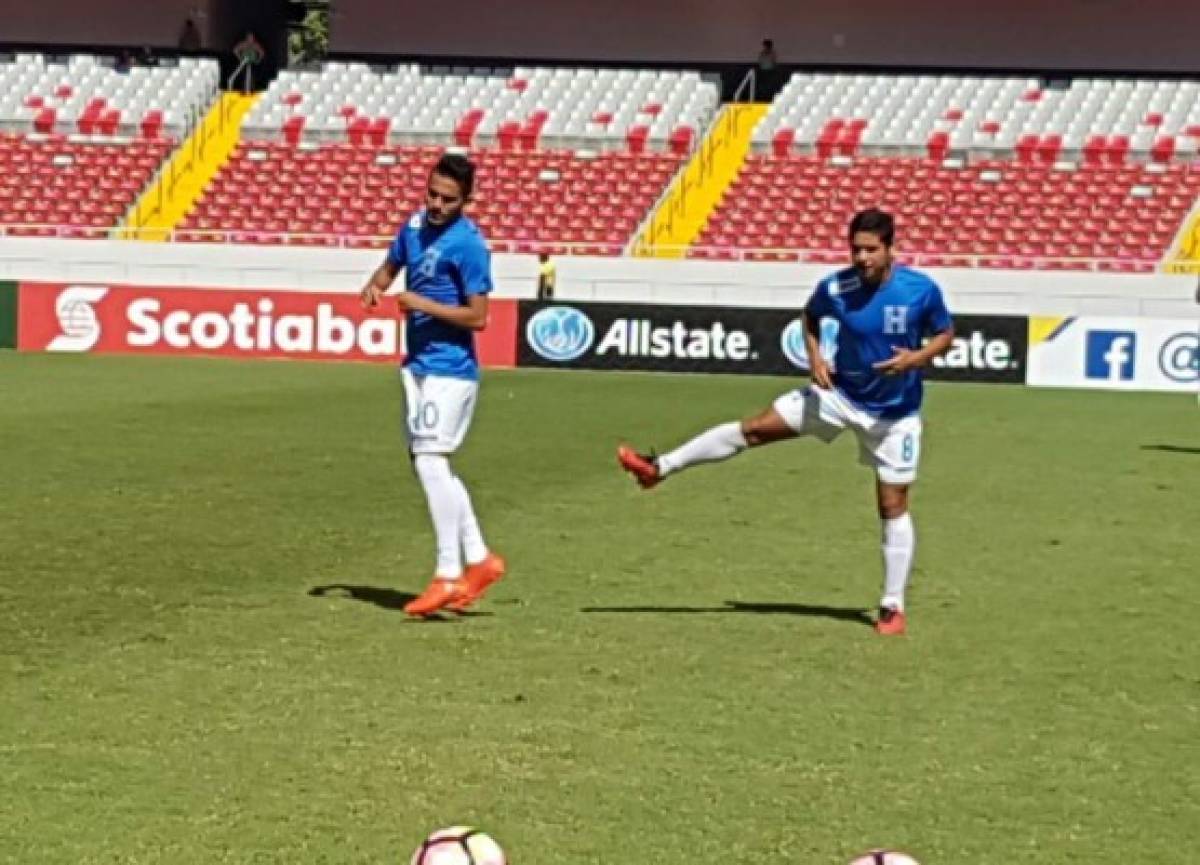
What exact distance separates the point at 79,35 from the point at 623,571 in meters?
42.0

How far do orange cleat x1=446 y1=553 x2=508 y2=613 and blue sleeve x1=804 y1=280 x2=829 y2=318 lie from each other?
182 centimetres

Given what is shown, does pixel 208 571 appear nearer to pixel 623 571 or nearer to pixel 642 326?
pixel 623 571

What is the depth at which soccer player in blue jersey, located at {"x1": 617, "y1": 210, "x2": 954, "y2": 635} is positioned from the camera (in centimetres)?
1005

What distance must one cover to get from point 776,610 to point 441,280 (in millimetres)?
2221

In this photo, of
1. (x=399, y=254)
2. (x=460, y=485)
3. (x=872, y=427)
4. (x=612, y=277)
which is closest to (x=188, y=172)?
(x=612, y=277)

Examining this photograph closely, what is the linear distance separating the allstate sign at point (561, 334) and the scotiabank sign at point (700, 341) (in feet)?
0.05

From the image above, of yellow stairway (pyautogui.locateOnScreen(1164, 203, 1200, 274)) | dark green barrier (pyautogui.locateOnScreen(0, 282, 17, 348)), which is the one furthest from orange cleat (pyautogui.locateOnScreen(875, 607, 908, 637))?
yellow stairway (pyautogui.locateOnScreen(1164, 203, 1200, 274))

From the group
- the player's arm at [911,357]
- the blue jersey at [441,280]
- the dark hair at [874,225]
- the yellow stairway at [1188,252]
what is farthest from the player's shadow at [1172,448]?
the yellow stairway at [1188,252]

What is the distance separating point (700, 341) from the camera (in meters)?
32.4

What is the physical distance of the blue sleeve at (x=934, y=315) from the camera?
1011 centimetres

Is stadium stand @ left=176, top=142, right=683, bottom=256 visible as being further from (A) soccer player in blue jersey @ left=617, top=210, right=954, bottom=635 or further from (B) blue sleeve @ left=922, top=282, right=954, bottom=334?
(B) blue sleeve @ left=922, top=282, right=954, bottom=334

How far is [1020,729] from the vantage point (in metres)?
7.86

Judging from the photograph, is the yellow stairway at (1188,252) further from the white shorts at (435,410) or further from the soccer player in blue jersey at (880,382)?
the white shorts at (435,410)

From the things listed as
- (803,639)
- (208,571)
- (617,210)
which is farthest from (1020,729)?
(617,210)
